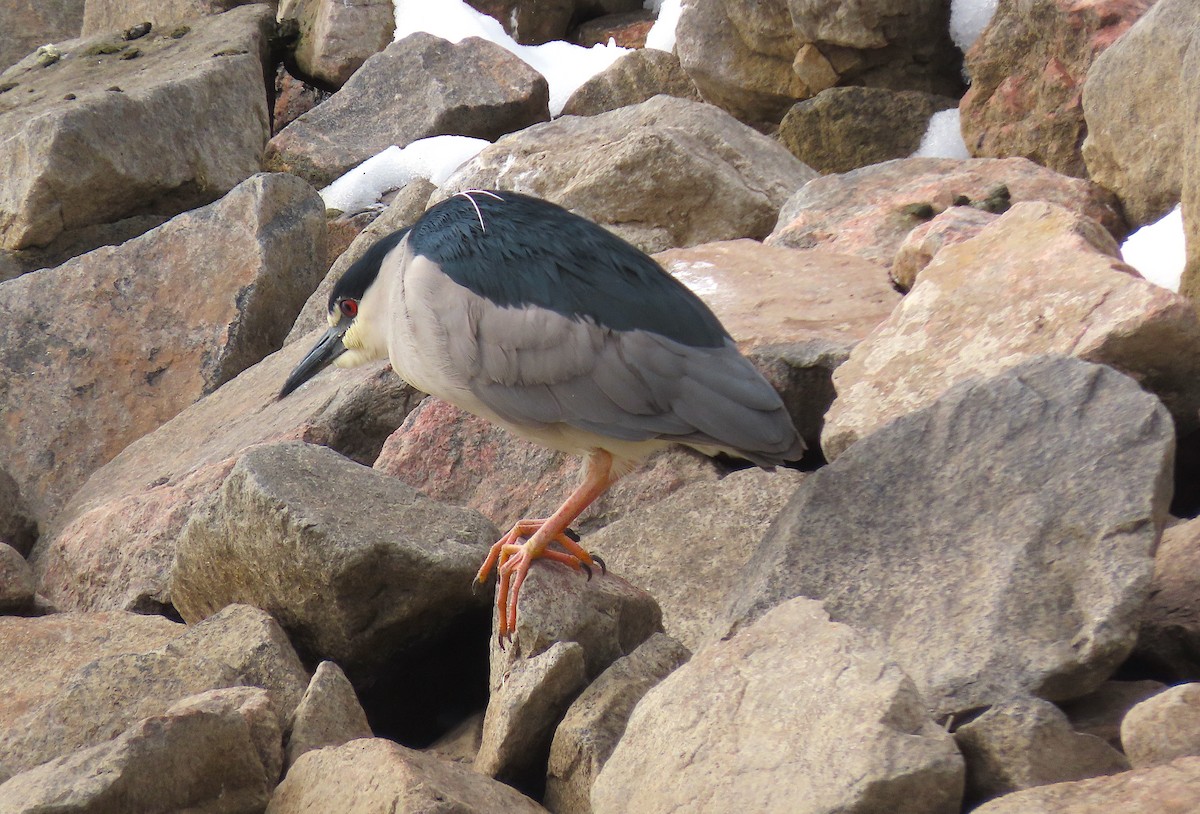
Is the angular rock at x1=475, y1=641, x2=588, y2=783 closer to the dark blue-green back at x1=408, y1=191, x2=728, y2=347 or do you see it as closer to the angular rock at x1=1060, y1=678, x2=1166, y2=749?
the dark blue-green back at x1=408, y1=191, x2=728, y2=347

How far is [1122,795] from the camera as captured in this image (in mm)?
2064

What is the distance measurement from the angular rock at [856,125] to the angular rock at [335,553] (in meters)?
3.91

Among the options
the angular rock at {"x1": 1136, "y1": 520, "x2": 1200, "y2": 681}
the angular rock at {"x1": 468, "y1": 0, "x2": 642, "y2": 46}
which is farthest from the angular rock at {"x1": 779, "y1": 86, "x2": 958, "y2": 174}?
the angular rock at {"x1": 1136, "y1": 520, "x2": 1200, "y2": 681}

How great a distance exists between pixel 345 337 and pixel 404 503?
76 centimetres

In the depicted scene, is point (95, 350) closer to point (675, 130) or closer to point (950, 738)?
point (675, 130)

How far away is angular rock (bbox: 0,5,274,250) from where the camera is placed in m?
7.34

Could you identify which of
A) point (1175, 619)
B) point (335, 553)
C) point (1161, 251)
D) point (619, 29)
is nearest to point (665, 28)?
point (619, 29)

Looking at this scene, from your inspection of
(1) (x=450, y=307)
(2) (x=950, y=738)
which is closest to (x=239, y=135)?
(1) (x=450, y=307)

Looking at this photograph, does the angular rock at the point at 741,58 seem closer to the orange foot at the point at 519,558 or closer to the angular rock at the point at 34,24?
the orange foot at the point at 519,558

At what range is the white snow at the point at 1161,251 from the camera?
430 centimetres

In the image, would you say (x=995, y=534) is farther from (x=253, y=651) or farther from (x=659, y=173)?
(x=659, y=173)

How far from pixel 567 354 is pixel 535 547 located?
504 mm

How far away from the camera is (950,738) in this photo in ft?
7.58

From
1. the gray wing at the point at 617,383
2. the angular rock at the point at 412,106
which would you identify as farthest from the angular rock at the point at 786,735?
the angular rock at the point at 412,106
